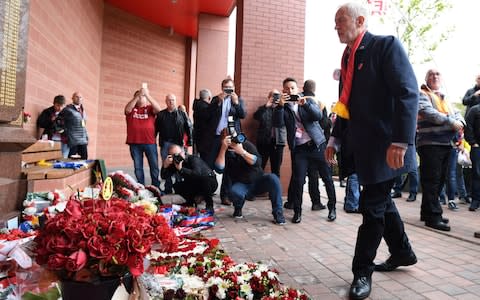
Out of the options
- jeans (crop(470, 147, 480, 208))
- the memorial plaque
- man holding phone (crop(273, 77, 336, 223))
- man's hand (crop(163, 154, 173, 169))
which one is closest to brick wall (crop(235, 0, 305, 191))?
man holding phone (crop(273, 77, 336, 223))

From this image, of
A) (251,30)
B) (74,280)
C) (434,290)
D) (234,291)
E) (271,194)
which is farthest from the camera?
(251,30)

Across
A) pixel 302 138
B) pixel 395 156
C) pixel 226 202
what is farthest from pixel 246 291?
pixel 226 202

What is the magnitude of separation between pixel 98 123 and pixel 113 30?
9.85 feet

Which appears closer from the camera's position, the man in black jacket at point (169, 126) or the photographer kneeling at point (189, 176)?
the photographer kneeling at point (189, 176)

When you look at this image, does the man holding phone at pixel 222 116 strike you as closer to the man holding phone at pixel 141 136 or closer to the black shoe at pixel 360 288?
the man holding phone at pixel 141 136

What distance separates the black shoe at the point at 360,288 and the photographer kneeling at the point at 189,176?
2823mm

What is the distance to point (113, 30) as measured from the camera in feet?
38.8

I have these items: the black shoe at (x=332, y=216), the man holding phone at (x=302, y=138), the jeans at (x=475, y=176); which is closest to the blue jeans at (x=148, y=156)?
the man holding phone at (x=302, y=138)

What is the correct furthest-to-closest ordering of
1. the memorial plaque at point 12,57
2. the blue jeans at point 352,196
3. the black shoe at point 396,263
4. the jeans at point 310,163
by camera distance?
the blue jeans at point 352,196 < the jeans at point 310,163 < the memorial plaque at point 12,57 < the black shoe at point 396,263

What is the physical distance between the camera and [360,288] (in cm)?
252

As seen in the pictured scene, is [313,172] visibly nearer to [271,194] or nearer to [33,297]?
[271,194]

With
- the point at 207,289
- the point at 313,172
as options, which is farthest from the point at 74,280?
the point at 313,172

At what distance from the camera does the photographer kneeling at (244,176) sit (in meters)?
4.83

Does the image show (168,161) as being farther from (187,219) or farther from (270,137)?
(270,137)
